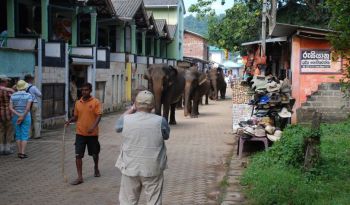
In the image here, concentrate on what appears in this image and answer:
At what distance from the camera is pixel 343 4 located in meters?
6.20

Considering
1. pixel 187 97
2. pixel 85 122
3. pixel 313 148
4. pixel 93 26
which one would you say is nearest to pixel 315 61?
pixel 187 97

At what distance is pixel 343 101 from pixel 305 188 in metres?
9.73

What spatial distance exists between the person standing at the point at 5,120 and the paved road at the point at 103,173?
0.40m

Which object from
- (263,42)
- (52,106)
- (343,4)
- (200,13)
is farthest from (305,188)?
(200,13)

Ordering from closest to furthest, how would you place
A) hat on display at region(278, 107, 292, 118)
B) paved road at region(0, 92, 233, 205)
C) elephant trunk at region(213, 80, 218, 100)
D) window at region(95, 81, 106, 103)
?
paved road at region(0, 92, 233, 205) < hat on display at region(278, 107, 292, 118) < window at region(95, 81, 106, 103) < elephant trunk at region(213, 80, 218, 100)

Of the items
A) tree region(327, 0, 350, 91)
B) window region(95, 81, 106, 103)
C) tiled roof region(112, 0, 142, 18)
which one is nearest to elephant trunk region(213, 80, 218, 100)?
tiled roof region(112, 0, 142, 18)

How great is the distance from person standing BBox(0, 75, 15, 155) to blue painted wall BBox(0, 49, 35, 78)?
2063 mm

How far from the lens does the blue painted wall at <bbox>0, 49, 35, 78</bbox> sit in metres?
13.8

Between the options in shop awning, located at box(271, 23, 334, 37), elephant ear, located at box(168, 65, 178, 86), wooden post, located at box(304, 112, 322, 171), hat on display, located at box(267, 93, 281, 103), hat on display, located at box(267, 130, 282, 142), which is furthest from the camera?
elephant ear, located at box(168, 65, 178, 86)

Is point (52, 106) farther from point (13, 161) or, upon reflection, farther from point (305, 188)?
point (305, 188)

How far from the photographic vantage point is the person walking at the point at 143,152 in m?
5.70

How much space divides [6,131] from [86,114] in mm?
3368

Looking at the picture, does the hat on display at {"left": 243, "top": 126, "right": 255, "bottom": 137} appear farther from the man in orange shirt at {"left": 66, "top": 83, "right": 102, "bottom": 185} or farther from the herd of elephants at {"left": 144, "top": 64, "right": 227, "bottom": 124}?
the herd of elephants at {"left": 144, "top": 64, "right": 227, "bottom": 124}

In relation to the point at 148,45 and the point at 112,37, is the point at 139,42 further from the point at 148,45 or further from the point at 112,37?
the point at 112,37
